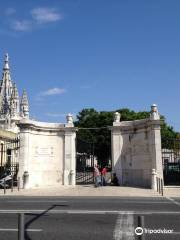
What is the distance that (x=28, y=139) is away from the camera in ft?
81.9

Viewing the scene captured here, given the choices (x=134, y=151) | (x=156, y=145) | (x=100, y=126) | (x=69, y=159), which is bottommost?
(x=69, y=159)

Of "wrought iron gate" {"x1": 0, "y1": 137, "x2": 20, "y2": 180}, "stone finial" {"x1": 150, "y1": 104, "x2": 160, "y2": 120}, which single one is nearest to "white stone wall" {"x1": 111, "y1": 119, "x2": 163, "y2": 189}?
"stone finial" {"x1": 150, "y1": 104, "x2": 160, "y2": 120}

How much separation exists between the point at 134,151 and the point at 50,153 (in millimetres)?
5988

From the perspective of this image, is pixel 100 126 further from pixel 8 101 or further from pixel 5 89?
pixel 5 89

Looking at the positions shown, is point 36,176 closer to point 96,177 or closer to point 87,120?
point 96,177

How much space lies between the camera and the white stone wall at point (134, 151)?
79.4ft

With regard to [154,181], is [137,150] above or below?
above

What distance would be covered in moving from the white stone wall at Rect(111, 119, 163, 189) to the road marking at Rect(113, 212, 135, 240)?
1323cm

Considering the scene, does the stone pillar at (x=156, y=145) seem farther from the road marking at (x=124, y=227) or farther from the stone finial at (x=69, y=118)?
the road marking at (x=124, y=227)

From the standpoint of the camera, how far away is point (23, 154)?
2448 centimetres

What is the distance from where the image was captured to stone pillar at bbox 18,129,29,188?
958 inches

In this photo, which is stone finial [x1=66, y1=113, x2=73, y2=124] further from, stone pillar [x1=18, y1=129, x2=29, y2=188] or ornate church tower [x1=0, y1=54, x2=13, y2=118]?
ornate church tower [x1=0, y1=54, x2=13, y2=118]

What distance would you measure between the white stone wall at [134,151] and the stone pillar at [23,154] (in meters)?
5.99

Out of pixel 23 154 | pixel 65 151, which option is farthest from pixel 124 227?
pixel 65 151
